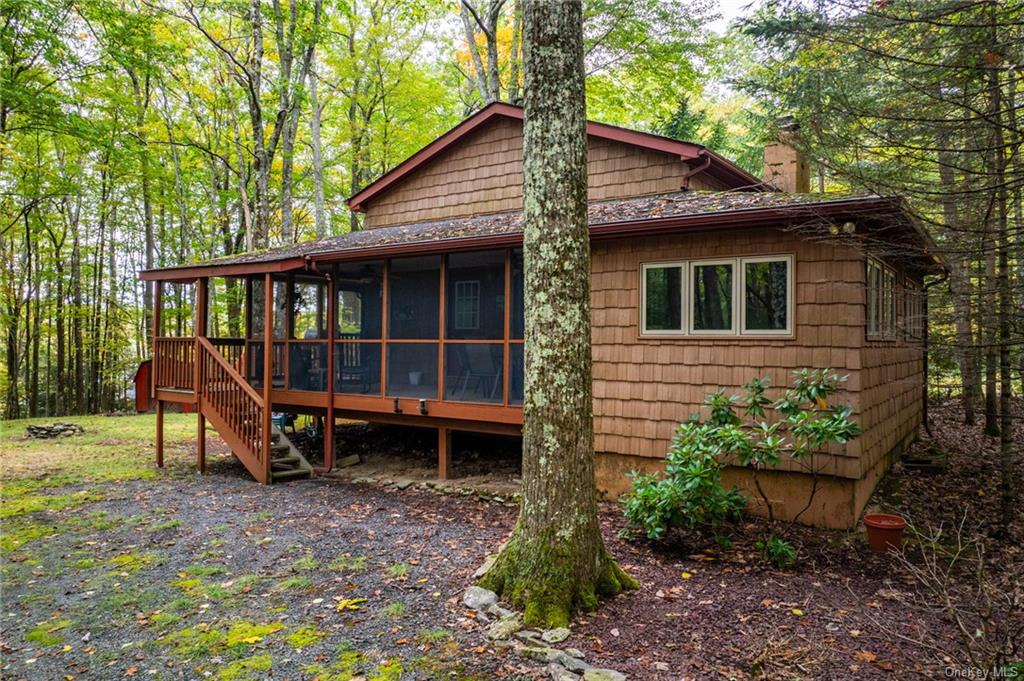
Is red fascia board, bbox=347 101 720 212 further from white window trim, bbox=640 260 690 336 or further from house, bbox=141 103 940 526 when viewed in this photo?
white window trim, bbox=640 260 690 336

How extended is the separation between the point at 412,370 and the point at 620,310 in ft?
12.0

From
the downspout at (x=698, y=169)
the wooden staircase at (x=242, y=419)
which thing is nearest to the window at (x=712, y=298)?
the downspout at (x=698, y=169)

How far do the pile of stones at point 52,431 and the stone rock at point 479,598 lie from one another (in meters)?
13.9

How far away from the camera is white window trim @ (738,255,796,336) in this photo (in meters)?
6.32

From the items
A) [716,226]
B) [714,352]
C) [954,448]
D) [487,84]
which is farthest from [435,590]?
[487,84]

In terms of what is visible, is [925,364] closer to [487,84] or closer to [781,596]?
[781,596]

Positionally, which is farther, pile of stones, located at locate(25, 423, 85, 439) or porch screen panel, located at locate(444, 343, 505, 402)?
pile of stones, located at locate(25, 423, 85, 439)

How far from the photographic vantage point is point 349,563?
5.44m

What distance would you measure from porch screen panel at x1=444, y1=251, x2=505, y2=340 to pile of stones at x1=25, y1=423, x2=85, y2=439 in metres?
10.1

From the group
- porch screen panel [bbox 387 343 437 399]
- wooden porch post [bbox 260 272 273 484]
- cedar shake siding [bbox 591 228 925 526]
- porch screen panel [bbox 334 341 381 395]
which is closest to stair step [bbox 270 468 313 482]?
wooden porch post [bbox 260 272 273 484]

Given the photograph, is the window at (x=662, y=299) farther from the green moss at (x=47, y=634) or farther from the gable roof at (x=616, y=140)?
the green moss at (x=47, y=634)

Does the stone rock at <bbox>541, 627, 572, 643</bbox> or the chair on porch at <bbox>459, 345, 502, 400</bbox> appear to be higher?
the chair on porch at <bbox>459, 345, 502, 400</bbox>

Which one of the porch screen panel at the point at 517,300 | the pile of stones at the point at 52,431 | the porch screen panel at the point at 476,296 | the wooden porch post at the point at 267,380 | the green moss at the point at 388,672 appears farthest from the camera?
the pile of stones at the point at 52,431

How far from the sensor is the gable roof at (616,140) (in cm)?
934
